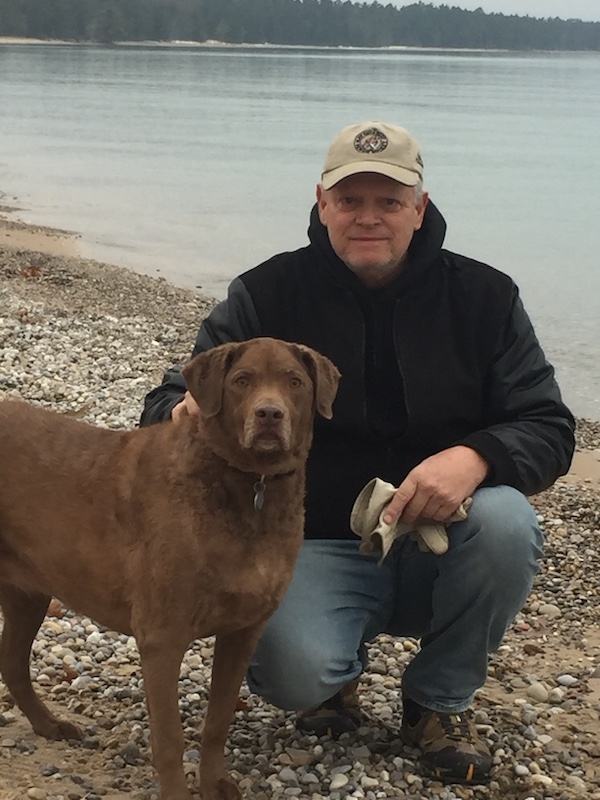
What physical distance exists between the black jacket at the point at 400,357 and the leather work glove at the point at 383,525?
33 centimetres

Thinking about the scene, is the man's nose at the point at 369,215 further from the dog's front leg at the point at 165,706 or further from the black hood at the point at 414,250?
the dog's front leg at the point at 165,706

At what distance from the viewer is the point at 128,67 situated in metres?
111

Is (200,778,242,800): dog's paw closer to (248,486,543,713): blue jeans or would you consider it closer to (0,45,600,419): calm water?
(248,486,543,713): blue jeans

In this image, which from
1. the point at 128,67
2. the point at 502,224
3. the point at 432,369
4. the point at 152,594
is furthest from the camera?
the point at 128,67

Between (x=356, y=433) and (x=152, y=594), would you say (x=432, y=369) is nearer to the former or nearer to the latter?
(x=356, y=433)

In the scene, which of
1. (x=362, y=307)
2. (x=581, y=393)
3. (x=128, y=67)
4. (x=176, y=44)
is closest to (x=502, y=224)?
(x=581, y=393)

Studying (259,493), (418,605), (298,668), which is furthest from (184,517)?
(418,605)

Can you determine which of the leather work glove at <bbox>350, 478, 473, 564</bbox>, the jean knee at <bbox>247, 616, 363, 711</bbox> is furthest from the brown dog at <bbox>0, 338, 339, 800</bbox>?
the leather work glove at <bbox>350, 478, 473, 564</bbox>

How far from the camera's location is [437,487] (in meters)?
4.17

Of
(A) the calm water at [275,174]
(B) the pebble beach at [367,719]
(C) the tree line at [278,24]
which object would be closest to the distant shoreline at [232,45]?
(C) the tree line at [278,24]

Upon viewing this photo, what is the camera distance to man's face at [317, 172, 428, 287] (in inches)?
177

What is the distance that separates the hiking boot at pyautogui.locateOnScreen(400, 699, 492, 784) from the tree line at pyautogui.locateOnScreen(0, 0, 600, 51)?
140523 mm

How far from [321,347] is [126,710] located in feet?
5.73

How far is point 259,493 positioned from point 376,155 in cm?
150
